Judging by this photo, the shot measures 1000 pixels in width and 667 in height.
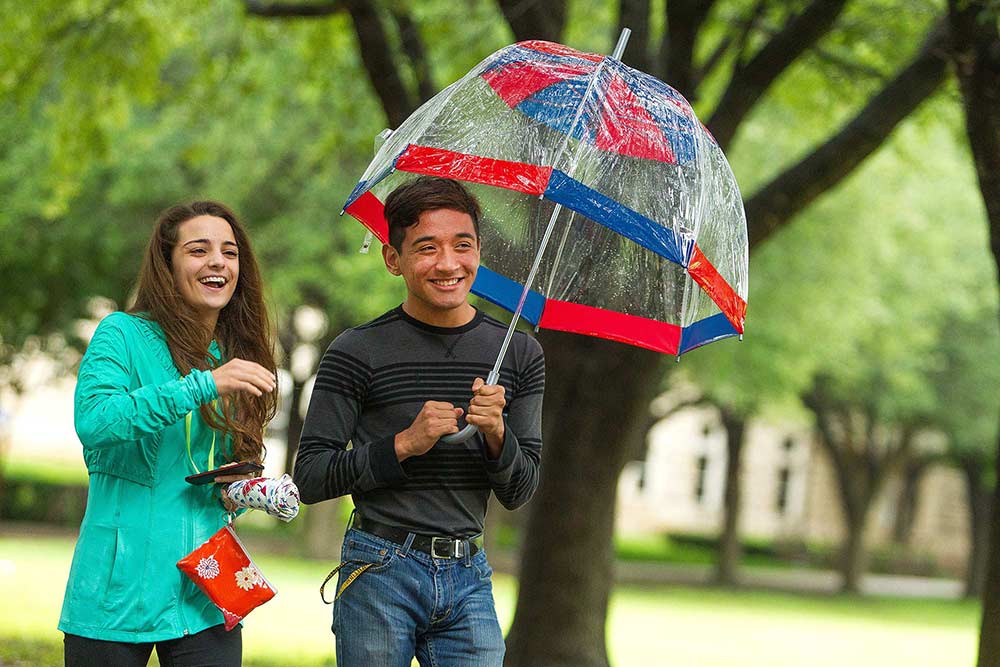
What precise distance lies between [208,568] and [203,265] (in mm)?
831

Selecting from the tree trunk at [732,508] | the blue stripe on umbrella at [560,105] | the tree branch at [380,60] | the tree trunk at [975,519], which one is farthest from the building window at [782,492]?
the blue stripe on umbrella at [560,105]

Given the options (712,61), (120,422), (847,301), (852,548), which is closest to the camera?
(120,422)

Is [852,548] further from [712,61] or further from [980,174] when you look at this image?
[980,174]

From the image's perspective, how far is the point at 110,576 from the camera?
3535 millimetres

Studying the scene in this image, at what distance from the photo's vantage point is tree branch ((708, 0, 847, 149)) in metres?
8.45

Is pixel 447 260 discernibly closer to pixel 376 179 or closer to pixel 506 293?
pixel 376 179

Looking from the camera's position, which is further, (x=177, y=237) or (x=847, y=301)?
(x=847, y=301)

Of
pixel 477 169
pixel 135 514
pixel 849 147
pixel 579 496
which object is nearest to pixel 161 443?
pixel 135 514

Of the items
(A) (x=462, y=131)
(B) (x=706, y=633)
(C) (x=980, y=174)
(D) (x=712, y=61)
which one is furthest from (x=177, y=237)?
(B) (x=706, y=633)

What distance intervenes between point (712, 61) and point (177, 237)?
278 inches

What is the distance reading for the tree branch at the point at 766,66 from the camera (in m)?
8.45

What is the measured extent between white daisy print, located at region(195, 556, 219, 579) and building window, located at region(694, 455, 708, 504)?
4916cm

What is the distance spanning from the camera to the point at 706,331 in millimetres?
4340

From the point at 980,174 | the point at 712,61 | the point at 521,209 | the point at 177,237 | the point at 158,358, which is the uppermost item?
the point at 712,61
